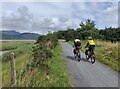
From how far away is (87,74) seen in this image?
508 inches

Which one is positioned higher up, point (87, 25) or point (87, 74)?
point (87, 25)

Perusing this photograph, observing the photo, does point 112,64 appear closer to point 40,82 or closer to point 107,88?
point 107,88

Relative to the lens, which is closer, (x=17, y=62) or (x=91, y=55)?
(x=91, y=55)

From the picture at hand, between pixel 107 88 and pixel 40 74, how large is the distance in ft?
10.4

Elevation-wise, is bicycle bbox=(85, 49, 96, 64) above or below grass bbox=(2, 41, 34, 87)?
above

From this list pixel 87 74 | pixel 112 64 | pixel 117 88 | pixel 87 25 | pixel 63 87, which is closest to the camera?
pixel 63 87

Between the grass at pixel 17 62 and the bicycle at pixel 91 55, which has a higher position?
the bicycle at pixel 91 55

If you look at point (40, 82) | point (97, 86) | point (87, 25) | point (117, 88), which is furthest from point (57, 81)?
point (87, 25)

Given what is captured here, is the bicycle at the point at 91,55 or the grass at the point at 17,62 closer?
the grass at the point at 17,62

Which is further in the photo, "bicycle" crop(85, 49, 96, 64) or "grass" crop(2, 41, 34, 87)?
"bicycle" crop(85, 49, 96, 64)

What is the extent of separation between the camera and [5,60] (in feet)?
131

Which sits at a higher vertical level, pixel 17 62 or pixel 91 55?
pixel 91 55

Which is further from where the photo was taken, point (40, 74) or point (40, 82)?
point (40, 74)

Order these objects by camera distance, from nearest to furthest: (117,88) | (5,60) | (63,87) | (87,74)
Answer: (63,87) → (117,88) → (87,74) → (5,60)
